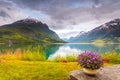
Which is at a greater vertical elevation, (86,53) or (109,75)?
(86,53)

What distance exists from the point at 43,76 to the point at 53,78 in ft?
1.96

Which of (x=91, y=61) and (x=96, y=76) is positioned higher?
(x=91, y=61)

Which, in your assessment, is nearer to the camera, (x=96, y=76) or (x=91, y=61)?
(x=91, y=61)

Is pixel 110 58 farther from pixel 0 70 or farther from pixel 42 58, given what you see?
pixel 0 70

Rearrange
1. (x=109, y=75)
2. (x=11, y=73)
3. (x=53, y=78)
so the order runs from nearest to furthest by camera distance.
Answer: (x=109, y=75)
(x=53, y=78)
(x=11, y=73)

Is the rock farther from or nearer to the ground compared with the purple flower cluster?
nearer to the ground

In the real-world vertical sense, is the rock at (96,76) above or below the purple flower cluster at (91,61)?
below

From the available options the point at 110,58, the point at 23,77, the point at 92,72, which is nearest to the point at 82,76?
the point at 92,72

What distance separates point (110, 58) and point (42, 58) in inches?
233

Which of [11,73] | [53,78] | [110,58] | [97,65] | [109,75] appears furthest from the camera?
[110,58]

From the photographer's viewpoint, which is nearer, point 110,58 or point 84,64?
point 84,64

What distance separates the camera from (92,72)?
7.96m

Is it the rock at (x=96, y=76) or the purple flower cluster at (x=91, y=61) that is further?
the rock at (x=96, y=76)

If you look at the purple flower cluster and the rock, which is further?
the rock
